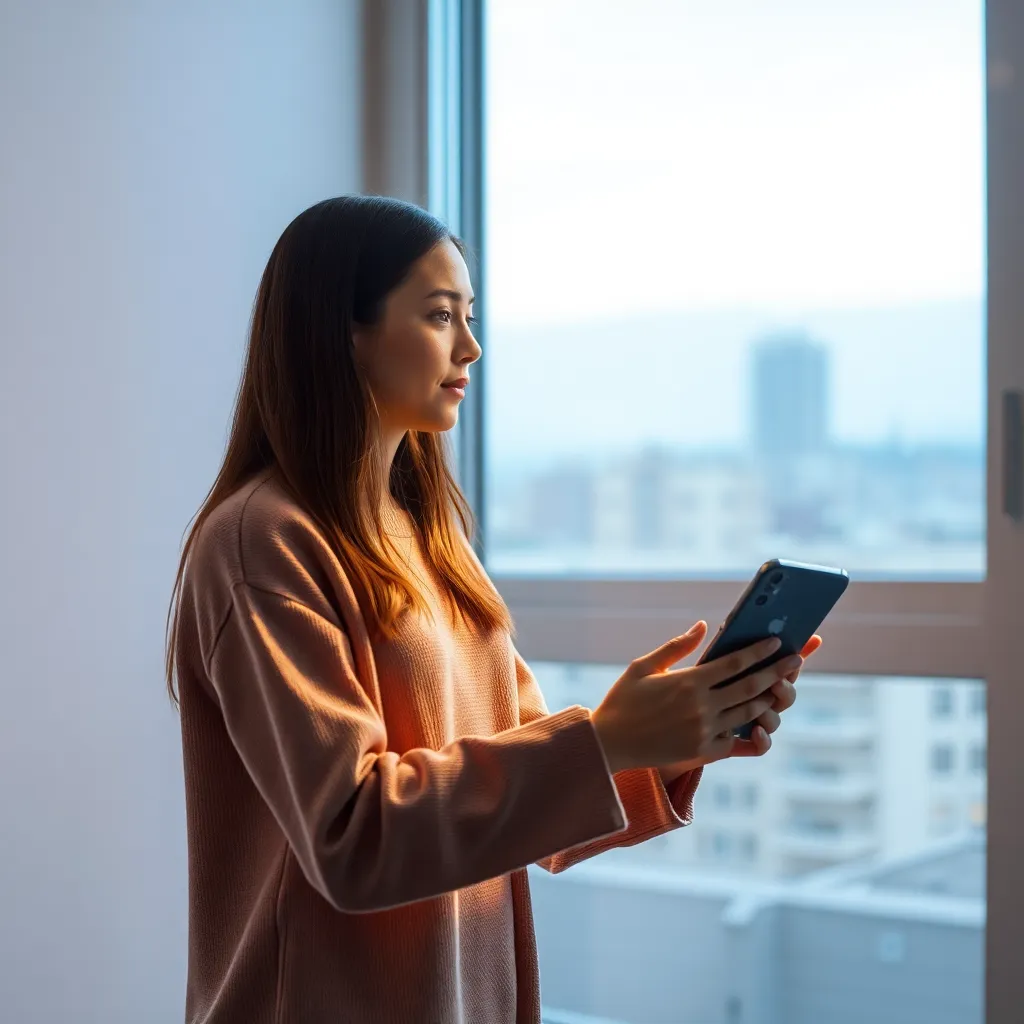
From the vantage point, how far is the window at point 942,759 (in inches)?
62.1

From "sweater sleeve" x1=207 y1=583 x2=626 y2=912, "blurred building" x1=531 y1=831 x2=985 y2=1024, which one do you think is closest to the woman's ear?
"sweater sleeve" x1=207 y1=583 x2=626 y2=912

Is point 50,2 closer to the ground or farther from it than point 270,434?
farther from it

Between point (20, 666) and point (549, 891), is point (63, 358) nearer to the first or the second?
point (20, 666)

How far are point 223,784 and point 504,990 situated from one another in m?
0.34

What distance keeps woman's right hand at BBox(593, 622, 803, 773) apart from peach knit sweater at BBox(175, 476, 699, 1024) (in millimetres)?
32

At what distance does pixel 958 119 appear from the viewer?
1.56 meters

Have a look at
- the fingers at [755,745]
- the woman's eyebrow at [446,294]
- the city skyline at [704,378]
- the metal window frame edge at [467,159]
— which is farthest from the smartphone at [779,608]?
the metal window frame edge at [467,159]

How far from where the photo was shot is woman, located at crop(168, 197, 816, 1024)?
795 millimetres

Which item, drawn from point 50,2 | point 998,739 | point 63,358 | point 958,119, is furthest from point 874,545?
point 50,2

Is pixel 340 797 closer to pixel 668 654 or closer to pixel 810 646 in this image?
pixel 668 654

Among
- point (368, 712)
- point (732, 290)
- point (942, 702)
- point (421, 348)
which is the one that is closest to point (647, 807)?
point (368, 712)

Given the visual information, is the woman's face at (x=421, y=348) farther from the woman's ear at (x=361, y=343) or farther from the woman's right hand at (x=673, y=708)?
the woman's right hand at (x=673, y=708)

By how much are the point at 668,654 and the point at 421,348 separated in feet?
1.21

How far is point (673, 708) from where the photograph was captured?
851 millimetres
